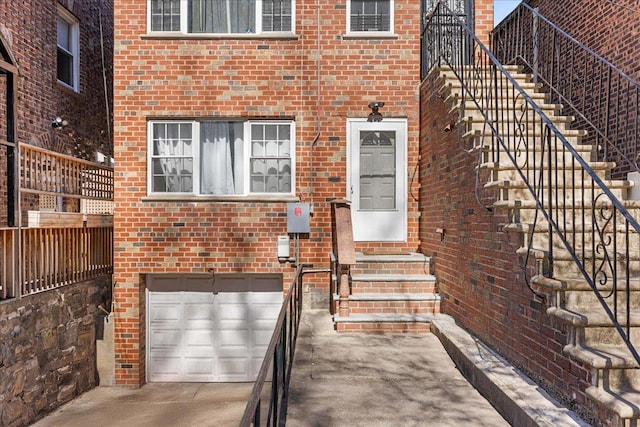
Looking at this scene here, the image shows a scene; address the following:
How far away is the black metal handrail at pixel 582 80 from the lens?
16.5 ft

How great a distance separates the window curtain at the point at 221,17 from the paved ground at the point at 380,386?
17.0 feet

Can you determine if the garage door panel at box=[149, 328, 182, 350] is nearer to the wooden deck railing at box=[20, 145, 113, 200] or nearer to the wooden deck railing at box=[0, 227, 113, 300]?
the wooden deck railing at box=[0, 227, 113, 300]

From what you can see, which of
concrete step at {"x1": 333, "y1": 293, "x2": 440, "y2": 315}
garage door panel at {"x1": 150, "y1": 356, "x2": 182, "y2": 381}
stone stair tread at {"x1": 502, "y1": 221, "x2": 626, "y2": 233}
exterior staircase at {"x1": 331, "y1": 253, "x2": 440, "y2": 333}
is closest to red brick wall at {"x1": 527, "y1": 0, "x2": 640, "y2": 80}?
stone stair tread at {"x1": 502, "y1": 221, "x2": 626, "y2": 233}

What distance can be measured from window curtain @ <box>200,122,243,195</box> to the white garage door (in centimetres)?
154

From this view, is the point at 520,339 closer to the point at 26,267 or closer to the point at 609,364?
the point at 609,364

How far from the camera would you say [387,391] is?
3668 mm

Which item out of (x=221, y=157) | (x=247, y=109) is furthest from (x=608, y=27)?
(x=221, y=157)

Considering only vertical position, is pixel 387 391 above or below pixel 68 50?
below

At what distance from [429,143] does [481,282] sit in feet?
8.56

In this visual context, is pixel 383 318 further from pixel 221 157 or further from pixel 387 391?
pixel 221 157

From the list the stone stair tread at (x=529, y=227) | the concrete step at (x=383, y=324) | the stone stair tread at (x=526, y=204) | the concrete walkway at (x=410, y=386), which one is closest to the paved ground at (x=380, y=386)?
the concrete walkway at (x=410, y=386)

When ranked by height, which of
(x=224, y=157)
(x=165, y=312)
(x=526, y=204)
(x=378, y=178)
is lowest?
(x=165, y=312)

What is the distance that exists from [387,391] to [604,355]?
1720mm

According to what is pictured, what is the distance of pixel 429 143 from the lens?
628 cm
